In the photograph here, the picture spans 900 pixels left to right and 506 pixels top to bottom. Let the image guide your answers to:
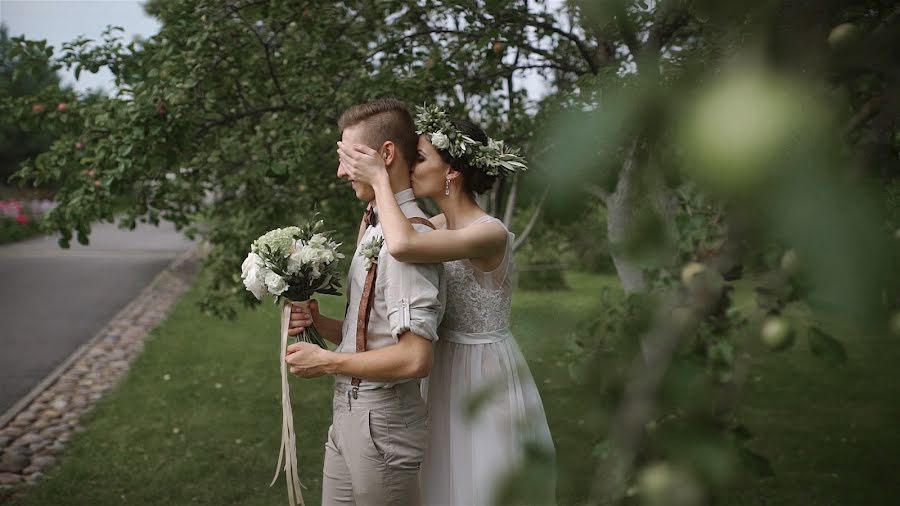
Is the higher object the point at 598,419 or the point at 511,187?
the point at 511,187

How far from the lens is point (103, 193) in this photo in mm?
4094

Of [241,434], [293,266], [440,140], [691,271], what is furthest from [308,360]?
[241,434]

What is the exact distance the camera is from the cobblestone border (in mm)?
5777

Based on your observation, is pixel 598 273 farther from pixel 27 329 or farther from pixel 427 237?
pixel 427 237

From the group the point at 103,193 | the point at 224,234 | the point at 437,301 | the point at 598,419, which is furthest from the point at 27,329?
the point at 598,419

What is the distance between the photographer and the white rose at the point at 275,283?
8.45ft

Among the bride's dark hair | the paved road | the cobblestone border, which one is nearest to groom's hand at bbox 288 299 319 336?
the bride's dark hair

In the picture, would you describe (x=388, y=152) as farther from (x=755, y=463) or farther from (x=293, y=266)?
(x=755, y=463)

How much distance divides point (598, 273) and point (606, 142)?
12.8 m

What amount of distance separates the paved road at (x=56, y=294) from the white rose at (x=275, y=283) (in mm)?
5677

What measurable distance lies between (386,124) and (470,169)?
1.13ft

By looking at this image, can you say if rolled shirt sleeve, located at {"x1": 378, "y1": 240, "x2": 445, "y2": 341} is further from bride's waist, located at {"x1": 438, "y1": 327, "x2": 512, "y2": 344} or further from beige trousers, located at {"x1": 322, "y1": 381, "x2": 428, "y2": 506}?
bride's waist, located at {"x1": 438, "y1": 327, "x2": 512, "y2": 344}

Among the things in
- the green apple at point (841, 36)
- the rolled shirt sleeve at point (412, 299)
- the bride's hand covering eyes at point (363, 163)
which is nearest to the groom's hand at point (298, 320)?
the rolled shirt sleeve at point (412, 299)

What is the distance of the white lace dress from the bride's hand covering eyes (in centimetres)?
43
